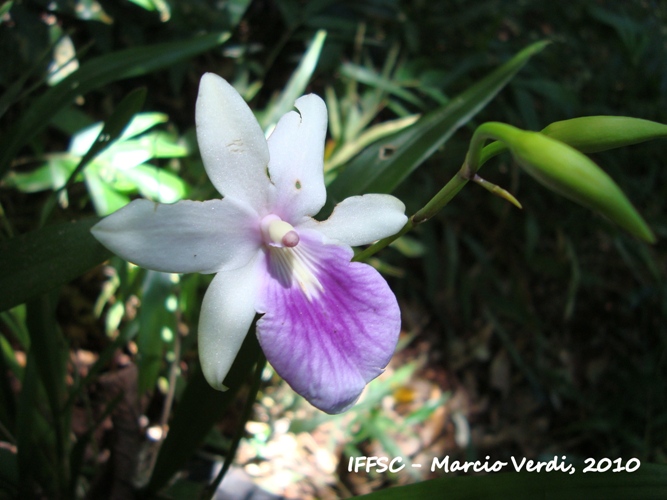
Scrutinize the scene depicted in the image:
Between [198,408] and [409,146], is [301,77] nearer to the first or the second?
[409,146]

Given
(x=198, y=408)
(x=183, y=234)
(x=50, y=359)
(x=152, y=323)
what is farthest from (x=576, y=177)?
(x=152, y=323)

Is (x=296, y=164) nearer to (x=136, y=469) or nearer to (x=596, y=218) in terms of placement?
(x=136, y=469)

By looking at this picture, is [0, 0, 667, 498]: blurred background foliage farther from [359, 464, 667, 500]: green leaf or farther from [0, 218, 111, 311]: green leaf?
[359, 464, 667, 500]: green leaf

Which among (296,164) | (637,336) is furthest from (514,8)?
(296,164)

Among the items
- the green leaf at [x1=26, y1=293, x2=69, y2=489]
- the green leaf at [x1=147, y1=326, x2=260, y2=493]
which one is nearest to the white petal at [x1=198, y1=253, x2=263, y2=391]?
the green leaf at [x1=147, y1=326, x2=260, y2=493]

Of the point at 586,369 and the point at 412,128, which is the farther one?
the point at 586,369

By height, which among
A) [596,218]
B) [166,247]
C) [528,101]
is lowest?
[596,218]

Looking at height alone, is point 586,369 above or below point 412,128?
below

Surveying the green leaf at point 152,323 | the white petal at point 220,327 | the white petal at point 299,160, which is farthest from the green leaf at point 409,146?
the green leaf at point 152,323
